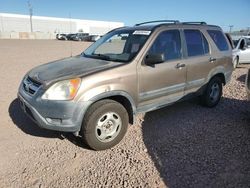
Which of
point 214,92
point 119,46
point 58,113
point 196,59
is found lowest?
point 214,92

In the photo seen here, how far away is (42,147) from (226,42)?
188 inches

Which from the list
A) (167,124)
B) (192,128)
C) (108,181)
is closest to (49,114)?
(108,181)

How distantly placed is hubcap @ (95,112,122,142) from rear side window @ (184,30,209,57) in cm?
208

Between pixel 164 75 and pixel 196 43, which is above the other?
pixel 196 43

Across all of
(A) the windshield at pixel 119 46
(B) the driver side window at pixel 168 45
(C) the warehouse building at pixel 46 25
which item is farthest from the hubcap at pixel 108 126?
(C) the warehouse building at pixel 46 25

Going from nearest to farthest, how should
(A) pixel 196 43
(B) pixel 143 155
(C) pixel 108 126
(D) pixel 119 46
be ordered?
(B) pixel 143 155
(C) pixel 108 126
(D) pixel 119 46
(A) pixel 196 43

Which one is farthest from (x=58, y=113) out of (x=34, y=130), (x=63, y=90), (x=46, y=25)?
(x=46, y=25)

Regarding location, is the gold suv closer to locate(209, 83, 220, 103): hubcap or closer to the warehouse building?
locate(209, 83, 220, 103): hubcap

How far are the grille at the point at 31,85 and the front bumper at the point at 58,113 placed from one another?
13 centimetres

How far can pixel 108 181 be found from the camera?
3.06 m

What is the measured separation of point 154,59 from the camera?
3.91m

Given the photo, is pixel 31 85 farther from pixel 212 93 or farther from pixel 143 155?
pixel 212 93

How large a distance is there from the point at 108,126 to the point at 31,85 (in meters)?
1.34

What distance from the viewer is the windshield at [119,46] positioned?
4134mm
